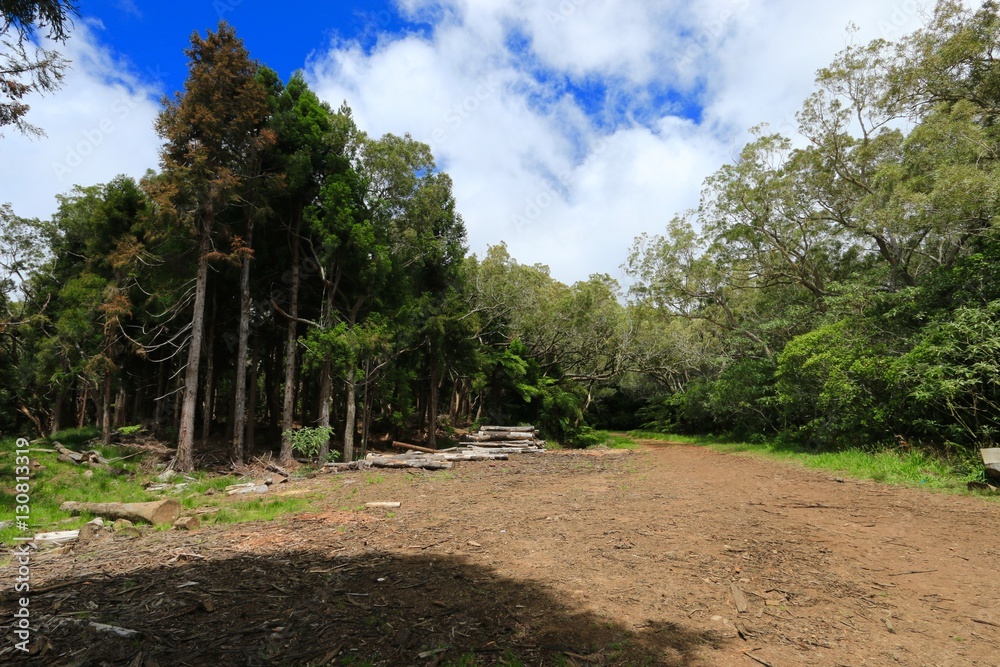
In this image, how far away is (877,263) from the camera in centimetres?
1758

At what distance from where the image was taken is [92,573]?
462 cm

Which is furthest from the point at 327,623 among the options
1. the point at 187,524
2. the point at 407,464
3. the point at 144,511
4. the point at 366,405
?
the point at 366,405

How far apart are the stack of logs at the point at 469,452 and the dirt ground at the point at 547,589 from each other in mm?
5703

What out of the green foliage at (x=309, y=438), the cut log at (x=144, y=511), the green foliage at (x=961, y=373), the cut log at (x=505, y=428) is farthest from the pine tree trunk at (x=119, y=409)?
the green foliage at (x=961, y=373)

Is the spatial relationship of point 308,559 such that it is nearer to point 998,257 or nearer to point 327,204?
point 327,204

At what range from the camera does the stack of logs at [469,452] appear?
1341cm

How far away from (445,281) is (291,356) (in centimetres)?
749

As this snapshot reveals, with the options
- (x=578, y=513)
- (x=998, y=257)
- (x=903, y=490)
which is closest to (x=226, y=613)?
(x=578, y=513)

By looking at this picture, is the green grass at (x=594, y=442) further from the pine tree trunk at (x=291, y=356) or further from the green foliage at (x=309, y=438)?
the pine tree trunk at (x=291, y=356)

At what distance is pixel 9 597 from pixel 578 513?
20.9ft

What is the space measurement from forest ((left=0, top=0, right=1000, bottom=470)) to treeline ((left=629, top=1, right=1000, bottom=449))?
74 millimetres

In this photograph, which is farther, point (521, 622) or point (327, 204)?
point (327, 204)

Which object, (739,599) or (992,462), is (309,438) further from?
(992,462)

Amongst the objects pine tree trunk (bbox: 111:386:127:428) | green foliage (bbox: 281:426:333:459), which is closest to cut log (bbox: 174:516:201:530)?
green foliage (bbox: 281:426:333:459)
